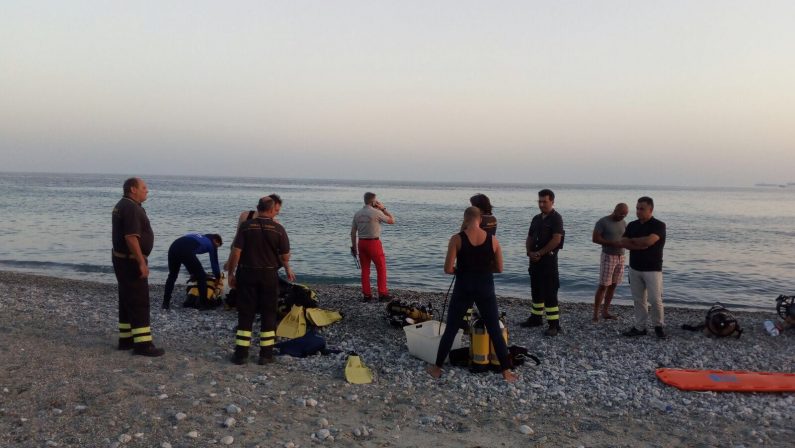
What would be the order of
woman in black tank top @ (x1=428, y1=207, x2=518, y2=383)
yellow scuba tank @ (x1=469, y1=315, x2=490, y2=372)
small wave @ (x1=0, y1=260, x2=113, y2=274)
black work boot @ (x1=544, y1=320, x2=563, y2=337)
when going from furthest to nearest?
small wave @ (x1=0, y1=260, x2=113, y2=274) → black work boot @ (x1=544, y1=320, x2=563, y2=337) → yellow scuba tank @ (x1=469, y1=315, x2=490, y2=372) → woman in black tank top @ (x1=428, y1=207, x2=518, y2=383)

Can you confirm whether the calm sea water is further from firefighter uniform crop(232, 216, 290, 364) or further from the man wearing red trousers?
firefighter uniform crop(232, 216, 290, 364)

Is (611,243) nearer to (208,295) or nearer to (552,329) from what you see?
(552,329)

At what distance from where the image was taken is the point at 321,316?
7.89 m

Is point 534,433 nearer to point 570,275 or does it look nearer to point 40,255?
point 570,275

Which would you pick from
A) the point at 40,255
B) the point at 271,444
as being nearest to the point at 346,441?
the point at 271,444

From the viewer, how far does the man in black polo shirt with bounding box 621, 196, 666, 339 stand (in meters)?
7.38

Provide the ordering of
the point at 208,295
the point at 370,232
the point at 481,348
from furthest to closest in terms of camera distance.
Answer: the point at 370,232, the point at 208,295, the point at 481,348

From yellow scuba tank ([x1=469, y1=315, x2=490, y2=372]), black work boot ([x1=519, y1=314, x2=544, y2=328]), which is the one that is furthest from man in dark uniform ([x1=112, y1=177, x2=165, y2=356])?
black work boot ([x1=519, y1=314, x2=544, y2=328])

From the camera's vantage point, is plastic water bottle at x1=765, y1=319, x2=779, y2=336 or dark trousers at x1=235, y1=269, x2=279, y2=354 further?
plastic water bottle at x1=765, y1=319, x2=779, y2=336

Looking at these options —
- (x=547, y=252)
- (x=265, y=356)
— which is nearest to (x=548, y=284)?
(x=547, y=252)

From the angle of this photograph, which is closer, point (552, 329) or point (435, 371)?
point (435, 371)

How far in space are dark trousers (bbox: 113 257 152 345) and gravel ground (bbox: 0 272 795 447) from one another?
1.01 feet

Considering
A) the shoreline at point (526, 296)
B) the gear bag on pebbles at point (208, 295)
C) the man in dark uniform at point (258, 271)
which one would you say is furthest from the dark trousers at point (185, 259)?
the shoreline at point (526, 296)

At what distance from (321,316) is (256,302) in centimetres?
196
